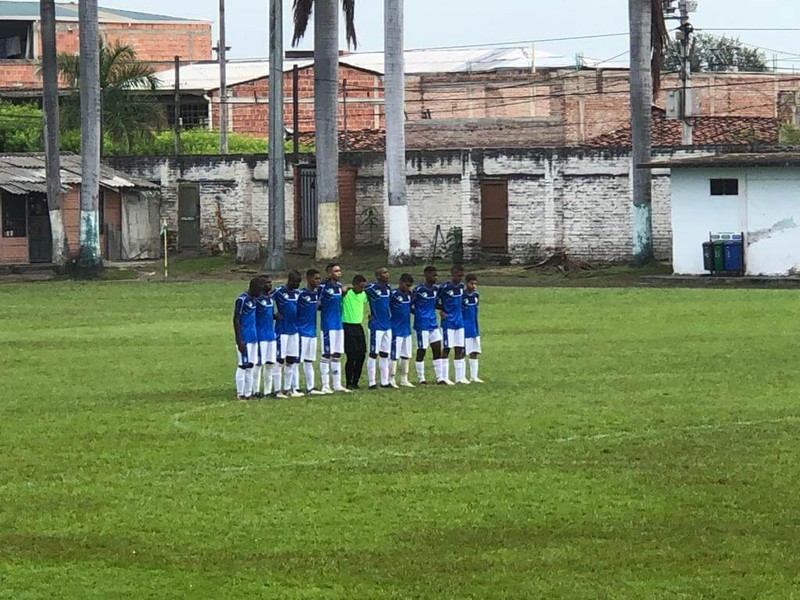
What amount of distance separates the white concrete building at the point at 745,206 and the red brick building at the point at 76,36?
42515mm

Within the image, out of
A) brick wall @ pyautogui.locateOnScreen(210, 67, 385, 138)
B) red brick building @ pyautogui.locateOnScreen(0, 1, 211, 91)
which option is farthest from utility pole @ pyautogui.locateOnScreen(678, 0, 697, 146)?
red brick building @ pyautogui.locateOnScreen(0, 1, 211, 91)

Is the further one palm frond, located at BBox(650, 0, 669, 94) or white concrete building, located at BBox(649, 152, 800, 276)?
palm frond, located at BBox(650, 0, 669, 94)

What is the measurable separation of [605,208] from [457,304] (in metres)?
27.0

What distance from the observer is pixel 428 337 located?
965 inches

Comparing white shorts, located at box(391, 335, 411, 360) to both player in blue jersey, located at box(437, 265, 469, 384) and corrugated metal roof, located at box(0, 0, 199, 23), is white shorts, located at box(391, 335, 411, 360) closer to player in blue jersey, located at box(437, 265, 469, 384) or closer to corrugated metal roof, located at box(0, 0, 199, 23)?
player in blue jersey, located at box(437, 265, 469, 384)

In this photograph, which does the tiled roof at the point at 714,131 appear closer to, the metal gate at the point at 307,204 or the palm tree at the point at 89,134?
the metal gate at the point at 307,204

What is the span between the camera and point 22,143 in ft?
227

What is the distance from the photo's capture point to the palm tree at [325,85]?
5059cm

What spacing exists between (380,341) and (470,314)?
4.78 ft

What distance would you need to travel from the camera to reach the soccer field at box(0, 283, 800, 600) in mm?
12625

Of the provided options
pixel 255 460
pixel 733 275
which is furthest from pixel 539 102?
pixel 255 460

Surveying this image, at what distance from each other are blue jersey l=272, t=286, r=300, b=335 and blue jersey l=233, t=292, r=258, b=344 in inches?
18.6

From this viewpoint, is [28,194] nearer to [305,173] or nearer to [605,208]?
[305,173]

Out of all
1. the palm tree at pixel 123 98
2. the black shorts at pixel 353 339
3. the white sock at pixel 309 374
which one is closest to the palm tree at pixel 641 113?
the palm tree at pixel 123 98
